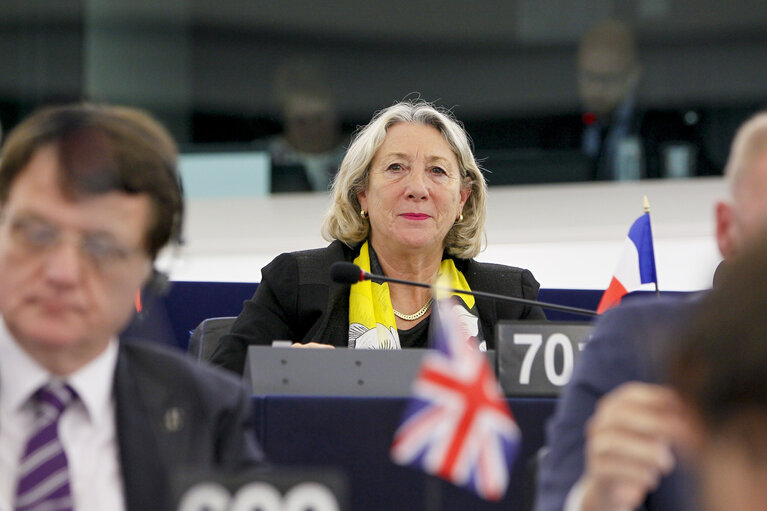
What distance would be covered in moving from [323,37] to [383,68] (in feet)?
1.33

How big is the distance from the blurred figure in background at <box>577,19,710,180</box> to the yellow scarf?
3.36 meters

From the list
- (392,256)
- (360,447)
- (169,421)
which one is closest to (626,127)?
(392,256)

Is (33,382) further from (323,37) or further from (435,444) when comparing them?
(323,37)

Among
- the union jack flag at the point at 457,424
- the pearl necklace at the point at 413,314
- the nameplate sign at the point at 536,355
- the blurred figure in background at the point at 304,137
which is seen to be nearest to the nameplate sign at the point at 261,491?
the union jack flag at the point at 457,424

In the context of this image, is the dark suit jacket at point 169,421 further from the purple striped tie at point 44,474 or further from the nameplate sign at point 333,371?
the nameplate sign at point 333,371

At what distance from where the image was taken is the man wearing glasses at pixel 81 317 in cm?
125

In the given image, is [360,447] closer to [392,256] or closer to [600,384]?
[600,384]

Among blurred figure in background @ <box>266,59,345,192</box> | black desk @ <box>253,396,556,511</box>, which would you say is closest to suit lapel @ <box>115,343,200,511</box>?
black desk @ <box>253,396,556,511</box>

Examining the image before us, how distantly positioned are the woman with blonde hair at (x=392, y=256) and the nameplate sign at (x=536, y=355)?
0.78m

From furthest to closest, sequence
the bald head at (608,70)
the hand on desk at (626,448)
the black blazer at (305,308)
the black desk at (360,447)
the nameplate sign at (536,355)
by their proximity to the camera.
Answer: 1. the bald head at (608,70)
2. the black blazer at (305,308)
3. the nameplate sign at (536,355)
4. the black desk at (360,447)
5. the hand on desk at (626,448)

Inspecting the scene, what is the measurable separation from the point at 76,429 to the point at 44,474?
87 mm

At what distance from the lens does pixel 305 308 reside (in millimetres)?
3227

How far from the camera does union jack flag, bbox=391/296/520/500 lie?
1.10 m

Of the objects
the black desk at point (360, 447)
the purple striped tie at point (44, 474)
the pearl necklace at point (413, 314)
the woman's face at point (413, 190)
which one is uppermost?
the woman's face at point (413, 190)
